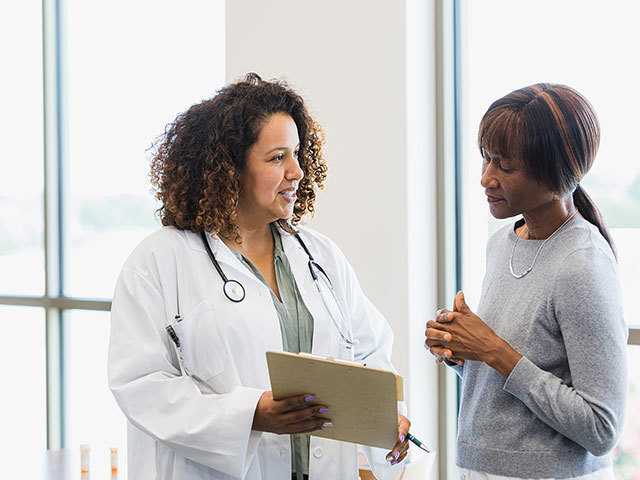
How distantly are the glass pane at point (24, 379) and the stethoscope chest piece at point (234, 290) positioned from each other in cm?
261

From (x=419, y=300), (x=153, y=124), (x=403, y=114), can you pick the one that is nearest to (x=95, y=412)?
(x=153, y=124)

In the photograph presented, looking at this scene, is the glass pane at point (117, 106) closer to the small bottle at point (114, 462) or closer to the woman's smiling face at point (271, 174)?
the small bottle at point (114, 462)

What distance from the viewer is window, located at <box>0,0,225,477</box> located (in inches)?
161

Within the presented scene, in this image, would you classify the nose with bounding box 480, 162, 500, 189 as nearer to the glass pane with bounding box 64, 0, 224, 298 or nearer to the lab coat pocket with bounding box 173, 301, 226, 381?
the lab coat pocket with bounding box 173, 301, 226, 381

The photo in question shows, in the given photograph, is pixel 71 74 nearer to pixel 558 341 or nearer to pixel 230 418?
pixel 230 418

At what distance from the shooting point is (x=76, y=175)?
14.2 ft

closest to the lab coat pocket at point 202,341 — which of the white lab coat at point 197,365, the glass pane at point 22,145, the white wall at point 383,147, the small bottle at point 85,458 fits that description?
the white lab coat at point 197,365

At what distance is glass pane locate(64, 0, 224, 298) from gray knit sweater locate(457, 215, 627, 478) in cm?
230

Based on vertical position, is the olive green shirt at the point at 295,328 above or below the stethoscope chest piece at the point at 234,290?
below

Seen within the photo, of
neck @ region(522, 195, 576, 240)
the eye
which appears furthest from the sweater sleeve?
the eye

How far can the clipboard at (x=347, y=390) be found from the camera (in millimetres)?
1756

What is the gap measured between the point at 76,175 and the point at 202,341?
8.22ft

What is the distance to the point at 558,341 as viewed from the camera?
1.87 m

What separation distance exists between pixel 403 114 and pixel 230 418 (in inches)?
53.3
